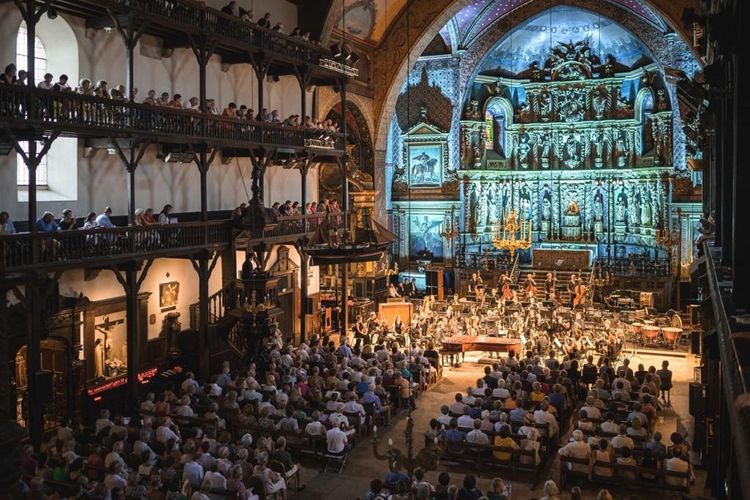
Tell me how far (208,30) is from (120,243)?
22.0ft

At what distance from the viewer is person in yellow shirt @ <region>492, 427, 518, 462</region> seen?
15.2 metres

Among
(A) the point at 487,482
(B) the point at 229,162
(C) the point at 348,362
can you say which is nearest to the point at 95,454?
(A) the point at 487,482

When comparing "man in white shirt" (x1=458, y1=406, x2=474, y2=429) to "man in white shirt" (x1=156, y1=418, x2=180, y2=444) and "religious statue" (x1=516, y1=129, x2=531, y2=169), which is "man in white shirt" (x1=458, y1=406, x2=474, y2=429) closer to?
"man in white shirt" (x1=156, y1=418, x2=180, y2=444)

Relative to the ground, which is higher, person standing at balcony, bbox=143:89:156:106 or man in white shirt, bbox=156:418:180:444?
person standing at balcony, bbox=143:89:156:106

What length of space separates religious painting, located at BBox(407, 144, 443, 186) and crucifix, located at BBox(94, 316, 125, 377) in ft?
72.5

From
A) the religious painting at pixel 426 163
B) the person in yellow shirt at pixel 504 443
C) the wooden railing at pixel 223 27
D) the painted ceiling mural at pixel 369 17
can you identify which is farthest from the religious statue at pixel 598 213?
the person in yellow shirt at pixel 504 443

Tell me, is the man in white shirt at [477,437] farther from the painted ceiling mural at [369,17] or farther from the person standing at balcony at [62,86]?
the painted ceiling mural at [369,17]

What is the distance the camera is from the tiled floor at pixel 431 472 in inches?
576

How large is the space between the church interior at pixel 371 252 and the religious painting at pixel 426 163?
0.12m

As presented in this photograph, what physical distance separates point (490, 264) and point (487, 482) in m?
23.9

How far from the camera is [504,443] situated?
15289 mm

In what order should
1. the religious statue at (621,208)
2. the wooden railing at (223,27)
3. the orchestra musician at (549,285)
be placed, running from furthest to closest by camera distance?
the religious statue at (621,208), the orchestra musician at (549,285), the wooden railing at (223,27)

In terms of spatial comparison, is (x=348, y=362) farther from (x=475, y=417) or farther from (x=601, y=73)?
(x=601, y=73)

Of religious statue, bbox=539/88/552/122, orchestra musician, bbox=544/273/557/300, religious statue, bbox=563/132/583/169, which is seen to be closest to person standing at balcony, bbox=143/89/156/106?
orchestra musician, bbox=544/273/557/300
